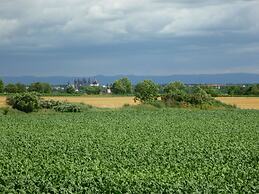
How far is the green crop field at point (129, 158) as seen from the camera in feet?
58.4

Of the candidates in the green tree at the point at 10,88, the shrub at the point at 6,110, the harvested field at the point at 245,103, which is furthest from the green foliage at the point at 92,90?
the shrub at the point at 6,110

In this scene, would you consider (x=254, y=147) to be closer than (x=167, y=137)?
Yes

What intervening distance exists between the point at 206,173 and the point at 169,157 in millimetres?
4426

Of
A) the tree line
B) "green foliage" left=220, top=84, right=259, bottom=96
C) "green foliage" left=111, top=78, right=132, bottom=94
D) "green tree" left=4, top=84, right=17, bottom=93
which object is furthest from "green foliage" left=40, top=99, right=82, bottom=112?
"green foliage" left=111, top=78, right=132, bottom=94

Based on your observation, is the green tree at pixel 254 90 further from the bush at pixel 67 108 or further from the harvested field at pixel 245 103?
the bush at pixel 67 108

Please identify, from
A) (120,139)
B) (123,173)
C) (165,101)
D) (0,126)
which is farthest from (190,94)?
(123,173)

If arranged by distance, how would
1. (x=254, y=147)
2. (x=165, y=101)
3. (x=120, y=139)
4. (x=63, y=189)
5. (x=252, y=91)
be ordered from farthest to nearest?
(x=252, y=91)
(x=165, y=101)
(x=120, y=139)
(x=254, y=147)
(x=63, y=189)

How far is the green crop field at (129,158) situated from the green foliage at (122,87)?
84893 millimetres

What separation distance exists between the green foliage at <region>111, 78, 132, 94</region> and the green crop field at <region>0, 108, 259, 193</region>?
8489 cm

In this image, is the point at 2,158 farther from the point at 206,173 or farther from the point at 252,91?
the point at 252,91

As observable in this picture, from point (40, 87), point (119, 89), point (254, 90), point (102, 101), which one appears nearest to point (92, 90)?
point (119, 89)

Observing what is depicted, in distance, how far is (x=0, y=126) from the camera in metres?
41.7

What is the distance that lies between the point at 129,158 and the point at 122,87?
104038mm

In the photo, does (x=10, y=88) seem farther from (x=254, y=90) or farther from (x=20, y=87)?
(x=254, y=90)
